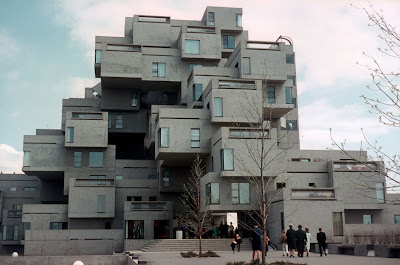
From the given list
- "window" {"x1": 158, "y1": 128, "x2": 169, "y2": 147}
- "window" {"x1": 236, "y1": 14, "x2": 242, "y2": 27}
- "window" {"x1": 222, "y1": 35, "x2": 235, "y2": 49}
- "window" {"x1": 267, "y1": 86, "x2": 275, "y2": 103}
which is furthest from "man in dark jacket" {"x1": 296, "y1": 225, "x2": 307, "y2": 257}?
"window" {"x1": 236, "y1": 14, "x2": 242, "y2": 27}

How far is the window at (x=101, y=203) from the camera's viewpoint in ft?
182

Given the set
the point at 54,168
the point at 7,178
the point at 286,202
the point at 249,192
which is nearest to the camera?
the point at 286,202

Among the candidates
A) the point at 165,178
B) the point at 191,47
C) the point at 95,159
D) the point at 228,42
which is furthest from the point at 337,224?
the point at 228,42

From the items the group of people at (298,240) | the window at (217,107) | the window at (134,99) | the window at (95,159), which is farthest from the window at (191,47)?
the group of people at (298,240)

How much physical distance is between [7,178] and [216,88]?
1694 inches

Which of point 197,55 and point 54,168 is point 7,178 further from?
point 197,55

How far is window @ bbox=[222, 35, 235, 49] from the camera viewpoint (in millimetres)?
72438

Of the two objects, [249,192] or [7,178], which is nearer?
[249,192]

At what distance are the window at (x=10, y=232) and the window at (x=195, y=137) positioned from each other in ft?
98.5

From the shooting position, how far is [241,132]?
149 ft

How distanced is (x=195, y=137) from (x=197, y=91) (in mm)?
7432

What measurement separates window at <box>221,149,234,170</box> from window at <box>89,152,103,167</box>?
71.5ft

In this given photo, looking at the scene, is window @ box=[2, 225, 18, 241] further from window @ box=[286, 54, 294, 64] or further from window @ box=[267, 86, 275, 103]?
window @ box=[286, 54, 294, 64]

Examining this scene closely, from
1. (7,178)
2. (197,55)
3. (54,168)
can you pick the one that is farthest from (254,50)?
(7,178)
